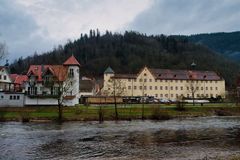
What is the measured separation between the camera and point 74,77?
9688 cm

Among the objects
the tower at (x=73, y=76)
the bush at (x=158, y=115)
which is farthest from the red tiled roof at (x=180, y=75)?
the bush at (x=158, y=115)

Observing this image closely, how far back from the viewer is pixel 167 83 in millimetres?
144625

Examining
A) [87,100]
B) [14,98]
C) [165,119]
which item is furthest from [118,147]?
[87,100]

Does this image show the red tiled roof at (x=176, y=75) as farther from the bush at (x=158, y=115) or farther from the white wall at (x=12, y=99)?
the bush at (x=158, y=115)

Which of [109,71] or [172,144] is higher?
[109,71]

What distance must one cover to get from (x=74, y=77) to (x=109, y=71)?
51493 millimetres

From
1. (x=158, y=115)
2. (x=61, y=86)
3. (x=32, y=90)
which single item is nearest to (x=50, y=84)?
(x=61, y=86)

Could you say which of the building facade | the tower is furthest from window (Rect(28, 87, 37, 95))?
the building facade

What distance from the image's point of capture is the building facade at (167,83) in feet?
465

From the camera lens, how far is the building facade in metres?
142

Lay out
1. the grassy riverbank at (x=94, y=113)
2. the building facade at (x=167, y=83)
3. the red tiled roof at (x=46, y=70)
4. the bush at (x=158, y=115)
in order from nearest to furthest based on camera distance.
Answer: the grassy riverbank at (x=94, y=113), the bush at (x=158, y=115), the red tiled roof at (x=46, y=70), the building facade at (x=167, y=83)

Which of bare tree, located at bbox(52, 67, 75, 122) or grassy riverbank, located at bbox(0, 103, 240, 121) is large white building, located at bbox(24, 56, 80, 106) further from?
grassy riverbank, located at bbox(0, 103, 240, 121)

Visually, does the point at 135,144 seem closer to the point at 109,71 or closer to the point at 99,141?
the point at 99,141

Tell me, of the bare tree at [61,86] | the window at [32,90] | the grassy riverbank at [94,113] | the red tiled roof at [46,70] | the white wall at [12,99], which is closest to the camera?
the grassy riverbank at [94,113]
